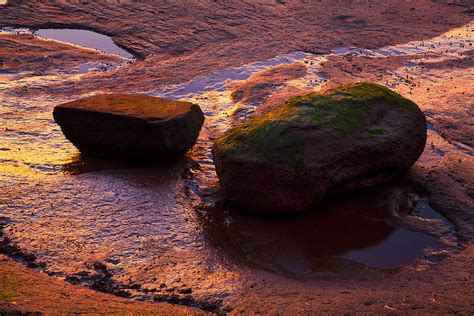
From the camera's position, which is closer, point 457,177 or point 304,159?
point 304,159

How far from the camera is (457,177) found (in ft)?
28.7

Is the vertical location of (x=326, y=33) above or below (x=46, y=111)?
above

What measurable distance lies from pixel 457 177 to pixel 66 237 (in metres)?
5.78

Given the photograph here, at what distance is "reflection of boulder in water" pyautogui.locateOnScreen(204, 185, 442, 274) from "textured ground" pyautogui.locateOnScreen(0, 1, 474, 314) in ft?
0.75

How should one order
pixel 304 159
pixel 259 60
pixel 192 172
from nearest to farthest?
pixel 304 159
pixel 192 172
pixel 259 60

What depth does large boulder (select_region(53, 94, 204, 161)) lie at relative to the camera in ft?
29.3

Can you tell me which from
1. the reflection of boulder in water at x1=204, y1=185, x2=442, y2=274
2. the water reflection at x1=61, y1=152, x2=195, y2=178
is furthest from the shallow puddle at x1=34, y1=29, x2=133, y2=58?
the reflection of boulder in water at x1=204, y1=185, x2=442, y2=274

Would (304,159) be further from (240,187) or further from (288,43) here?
(288,43)

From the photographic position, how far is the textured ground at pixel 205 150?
6395 mm

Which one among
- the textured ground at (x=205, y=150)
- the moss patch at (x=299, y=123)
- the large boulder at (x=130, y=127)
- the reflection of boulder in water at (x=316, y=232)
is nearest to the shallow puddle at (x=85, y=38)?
the textured ground at (x=205, y=150)

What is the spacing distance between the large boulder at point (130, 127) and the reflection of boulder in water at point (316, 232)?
163 cm

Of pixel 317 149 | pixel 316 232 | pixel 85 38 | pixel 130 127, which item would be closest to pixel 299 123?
pixel 317 149

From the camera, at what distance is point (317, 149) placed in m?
7.86

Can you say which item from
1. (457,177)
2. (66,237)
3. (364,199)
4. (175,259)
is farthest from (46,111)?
(457,177)
